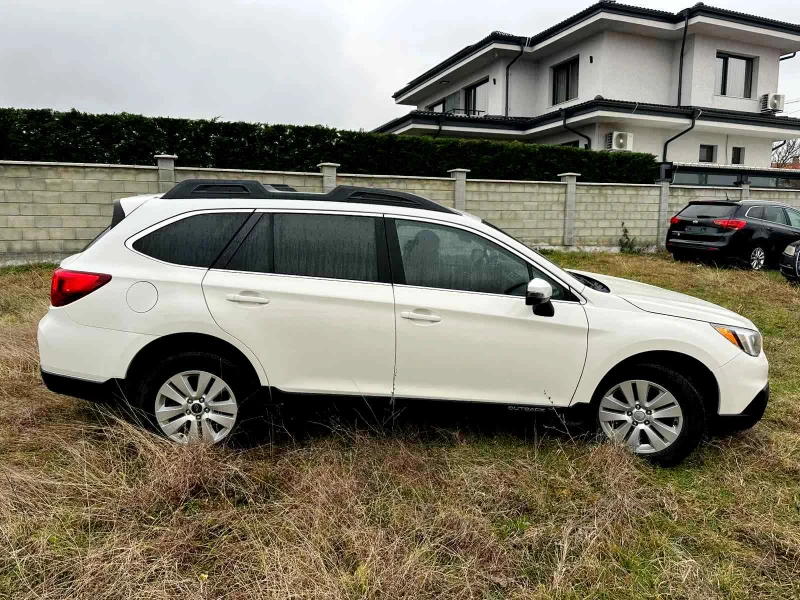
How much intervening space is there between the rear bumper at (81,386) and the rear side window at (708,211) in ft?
39.0

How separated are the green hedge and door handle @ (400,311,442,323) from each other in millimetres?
9098

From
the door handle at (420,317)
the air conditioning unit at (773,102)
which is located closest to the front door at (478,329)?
the door handle at (420,317)

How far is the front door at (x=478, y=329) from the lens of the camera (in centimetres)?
323

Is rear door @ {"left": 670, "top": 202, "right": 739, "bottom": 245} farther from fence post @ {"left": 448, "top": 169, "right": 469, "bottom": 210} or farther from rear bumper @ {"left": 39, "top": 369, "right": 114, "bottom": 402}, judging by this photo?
rear bumper @ {"left": 39, "top": 369, "right": 114, "bottom": 402}

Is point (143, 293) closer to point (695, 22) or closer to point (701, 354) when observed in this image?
point (701, 354)

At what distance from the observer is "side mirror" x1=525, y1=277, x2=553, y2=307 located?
3123 millimetres

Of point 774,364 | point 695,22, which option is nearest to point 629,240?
point 774,364

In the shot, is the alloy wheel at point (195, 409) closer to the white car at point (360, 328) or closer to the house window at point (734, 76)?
the white car at point (360, 328)

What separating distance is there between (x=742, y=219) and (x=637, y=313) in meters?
9.71

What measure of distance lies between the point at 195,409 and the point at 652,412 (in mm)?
2814

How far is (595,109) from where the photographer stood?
60.6ft

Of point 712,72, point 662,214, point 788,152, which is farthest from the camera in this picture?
point 788,152

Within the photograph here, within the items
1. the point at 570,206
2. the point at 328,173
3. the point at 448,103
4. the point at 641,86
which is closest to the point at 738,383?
the point at 328,173

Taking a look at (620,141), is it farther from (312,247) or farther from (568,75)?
(312,247)
